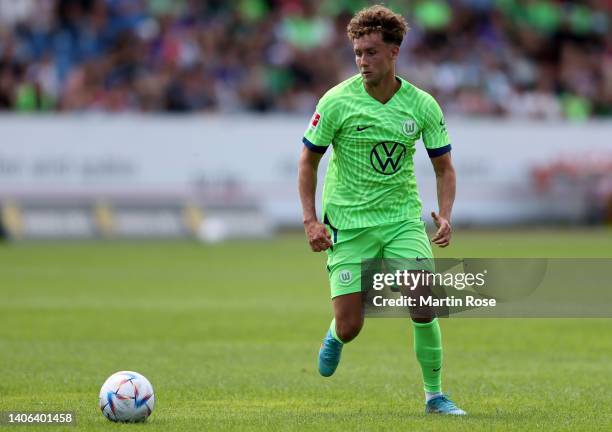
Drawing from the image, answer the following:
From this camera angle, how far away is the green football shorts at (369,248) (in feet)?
27.3

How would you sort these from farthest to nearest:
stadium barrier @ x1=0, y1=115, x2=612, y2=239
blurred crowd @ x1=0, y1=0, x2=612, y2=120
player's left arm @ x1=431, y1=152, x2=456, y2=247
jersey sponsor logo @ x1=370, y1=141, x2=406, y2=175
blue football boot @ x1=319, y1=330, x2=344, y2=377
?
blurred crowd @ x1=0, y1=0, x2=612, y2=120, stadium barrier @ x1=0, y1=115, x2=612, y2=239, blue football boot @ x1=319, y1=330, x2=344, y2=377, jersey sponsor logo @ x1=370, y1=141, x2=406, y2=175, player's left arm @ x1=431, y1=152, x2=456, y2=247

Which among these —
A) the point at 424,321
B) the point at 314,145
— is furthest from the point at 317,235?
the point at 424,321

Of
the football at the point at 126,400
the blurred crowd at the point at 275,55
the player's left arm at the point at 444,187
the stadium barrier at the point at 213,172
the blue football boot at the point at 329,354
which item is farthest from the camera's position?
the blurred crowd at the point at 275,55

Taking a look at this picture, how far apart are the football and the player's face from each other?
7.73 feet

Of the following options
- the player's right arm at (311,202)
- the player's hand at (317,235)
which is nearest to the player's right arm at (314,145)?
the player's right arm at (311,202)

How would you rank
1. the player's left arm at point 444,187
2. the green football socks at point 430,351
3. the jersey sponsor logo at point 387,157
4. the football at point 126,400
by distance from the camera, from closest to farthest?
1. the football at point 126,400
2. the player's left arm at point 444,187
3. the green football socks at point 430,351
4. the jersey sponsor logo at point 387,157

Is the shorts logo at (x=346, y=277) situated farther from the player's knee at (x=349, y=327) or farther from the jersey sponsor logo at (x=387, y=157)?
the jersey sponsor logo at (x=387, y=157)

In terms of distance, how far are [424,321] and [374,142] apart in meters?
1.18

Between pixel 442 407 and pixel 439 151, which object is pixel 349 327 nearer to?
pixel 442 407

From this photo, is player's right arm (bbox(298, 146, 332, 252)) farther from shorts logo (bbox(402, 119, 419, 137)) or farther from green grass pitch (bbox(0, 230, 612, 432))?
green grass pitch (bbox(0, 230, 612, 432))

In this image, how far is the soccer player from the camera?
8289 millimetres

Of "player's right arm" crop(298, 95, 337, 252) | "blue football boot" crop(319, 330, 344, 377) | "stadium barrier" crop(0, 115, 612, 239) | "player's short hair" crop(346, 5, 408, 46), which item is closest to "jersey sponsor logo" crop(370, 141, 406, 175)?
"player's right arm" crop(298, 95, 337, 252)

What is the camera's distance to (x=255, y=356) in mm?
11711

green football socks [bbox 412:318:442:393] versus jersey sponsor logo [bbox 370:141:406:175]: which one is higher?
jersey sponsor logo [bbox 370:141:406:175]
